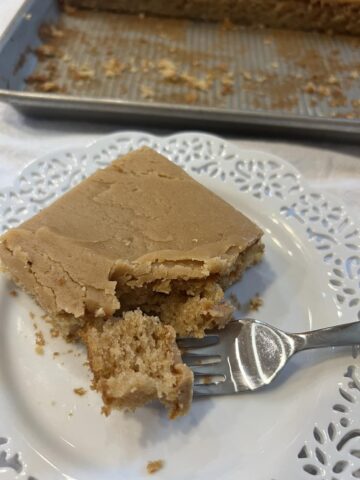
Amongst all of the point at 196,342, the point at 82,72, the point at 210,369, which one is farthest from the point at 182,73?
the point at 210,369

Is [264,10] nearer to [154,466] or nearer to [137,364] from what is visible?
[137,364]

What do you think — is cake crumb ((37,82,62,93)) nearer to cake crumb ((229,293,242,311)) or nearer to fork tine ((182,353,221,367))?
cake crumb ((229,293,242,311))

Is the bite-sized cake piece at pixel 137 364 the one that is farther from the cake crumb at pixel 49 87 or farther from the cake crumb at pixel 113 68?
the cake crumb at pixel 113 68

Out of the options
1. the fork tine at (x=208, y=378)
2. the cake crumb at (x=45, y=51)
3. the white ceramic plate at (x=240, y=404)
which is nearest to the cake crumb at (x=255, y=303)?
the white ceramic plate at (x=240, y=404)

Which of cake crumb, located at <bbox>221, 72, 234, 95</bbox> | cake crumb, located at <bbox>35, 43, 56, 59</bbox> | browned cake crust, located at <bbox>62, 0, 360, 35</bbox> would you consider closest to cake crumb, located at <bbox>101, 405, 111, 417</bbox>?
cake crumb, located at <bbox>221, 72, 234, 95</bbox>

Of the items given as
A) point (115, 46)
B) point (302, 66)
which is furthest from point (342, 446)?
point (115, 46)

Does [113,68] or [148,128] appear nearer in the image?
[148,128]

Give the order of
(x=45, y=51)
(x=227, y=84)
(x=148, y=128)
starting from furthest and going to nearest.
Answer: (x=45, y=51), (x=227, y=84), (x=148, y=128)
